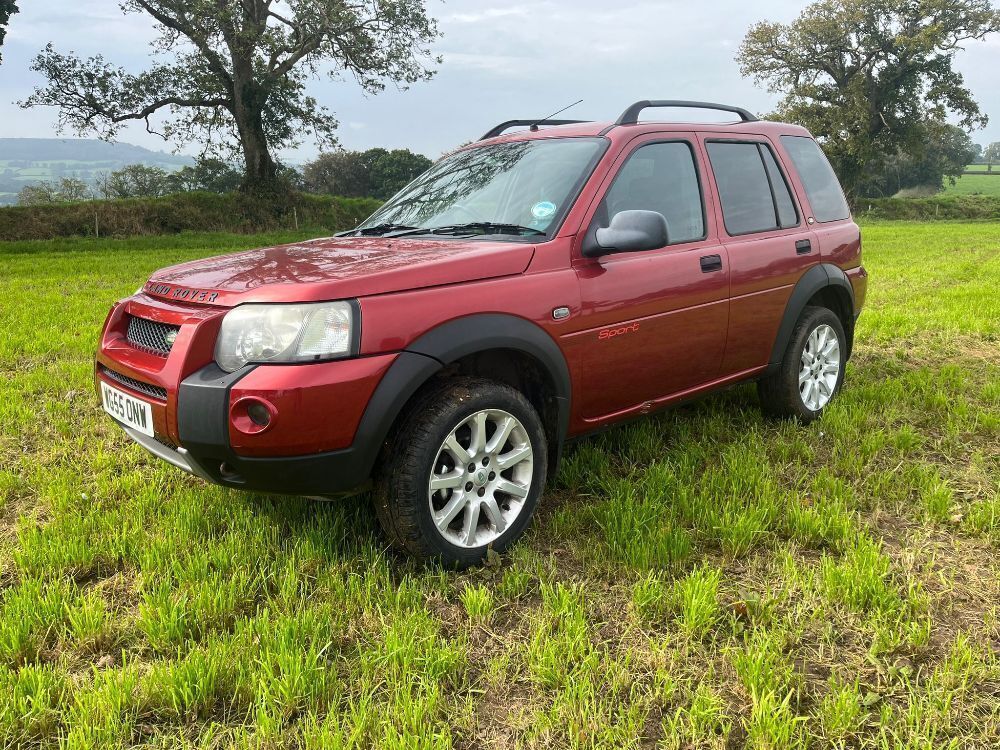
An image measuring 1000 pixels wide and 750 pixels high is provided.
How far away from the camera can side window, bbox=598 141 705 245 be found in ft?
11.1

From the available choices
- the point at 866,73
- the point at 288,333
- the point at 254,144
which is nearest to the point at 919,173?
the point at 866,73

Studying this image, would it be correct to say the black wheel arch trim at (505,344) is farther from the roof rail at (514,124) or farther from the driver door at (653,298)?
the roof rail at (514,124)

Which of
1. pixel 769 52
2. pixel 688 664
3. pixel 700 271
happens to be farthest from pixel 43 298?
pixel 769 52

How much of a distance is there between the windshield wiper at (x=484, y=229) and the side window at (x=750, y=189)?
132cm

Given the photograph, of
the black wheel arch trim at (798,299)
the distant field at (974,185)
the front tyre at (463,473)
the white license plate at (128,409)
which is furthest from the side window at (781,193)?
the distant field at (974,185)

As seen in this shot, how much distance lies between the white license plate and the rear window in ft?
12.9

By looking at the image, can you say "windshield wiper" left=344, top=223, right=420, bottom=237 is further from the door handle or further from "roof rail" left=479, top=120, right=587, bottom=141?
the door handle

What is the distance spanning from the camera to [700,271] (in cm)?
359

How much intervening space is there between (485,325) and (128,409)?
57.1 inches

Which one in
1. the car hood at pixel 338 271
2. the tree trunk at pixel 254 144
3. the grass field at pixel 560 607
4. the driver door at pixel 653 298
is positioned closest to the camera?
the grass field at pixel 560 607

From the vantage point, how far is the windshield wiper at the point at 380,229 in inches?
143

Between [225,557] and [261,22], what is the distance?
1124 inches

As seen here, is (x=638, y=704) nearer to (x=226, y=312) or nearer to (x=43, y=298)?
(x=226, y=312)

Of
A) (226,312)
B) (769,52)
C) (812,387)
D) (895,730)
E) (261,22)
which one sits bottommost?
(895,730)
